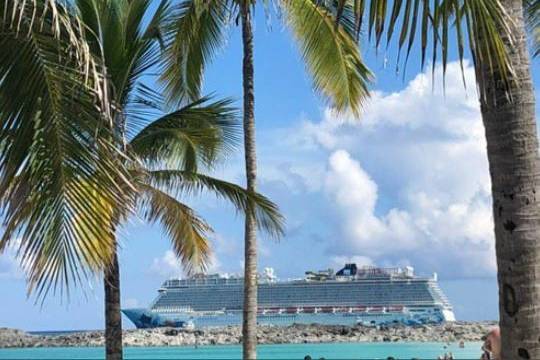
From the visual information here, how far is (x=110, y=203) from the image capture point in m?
5.77

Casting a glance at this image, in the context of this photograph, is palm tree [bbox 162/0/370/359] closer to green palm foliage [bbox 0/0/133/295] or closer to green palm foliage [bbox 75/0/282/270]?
green palm foliage [bbox 75/0/282/270]

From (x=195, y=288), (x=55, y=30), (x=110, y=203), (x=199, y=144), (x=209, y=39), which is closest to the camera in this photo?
(x=55, y=30)

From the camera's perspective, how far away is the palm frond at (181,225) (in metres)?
11.2

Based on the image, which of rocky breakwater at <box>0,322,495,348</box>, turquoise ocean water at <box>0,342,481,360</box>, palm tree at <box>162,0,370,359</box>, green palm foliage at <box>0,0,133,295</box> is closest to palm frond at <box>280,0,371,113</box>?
palm tree at <box>162,0,370,359</box>

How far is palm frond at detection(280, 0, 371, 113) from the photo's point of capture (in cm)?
1226

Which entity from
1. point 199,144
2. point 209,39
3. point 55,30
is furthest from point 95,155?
point 209,39

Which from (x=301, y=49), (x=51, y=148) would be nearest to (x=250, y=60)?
(x=301, y=49)

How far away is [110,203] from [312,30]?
7162 millimetres

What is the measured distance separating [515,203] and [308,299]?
91.5m

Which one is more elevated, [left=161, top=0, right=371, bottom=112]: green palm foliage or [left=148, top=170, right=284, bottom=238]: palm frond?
[left=161, top=0, right=371, bottom=112]: green palm foliage

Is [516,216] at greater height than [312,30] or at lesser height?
lesser

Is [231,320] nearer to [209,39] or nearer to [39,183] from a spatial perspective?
[209,39]

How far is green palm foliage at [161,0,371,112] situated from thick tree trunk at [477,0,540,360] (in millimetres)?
7379

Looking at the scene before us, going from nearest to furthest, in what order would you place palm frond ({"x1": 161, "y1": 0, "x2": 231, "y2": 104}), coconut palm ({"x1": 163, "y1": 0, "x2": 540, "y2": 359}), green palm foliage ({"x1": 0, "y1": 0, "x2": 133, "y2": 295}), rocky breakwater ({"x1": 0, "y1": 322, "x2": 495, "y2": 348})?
1. coconut palm ({"x1": 163, "y1": 0, "x2": 540, "y2": 359})
2. green palm foliage ({"x1": 0, "y1": 0, "x2": 133, "y2": 295})
3. palm frond ({"x1": 161, "y1": 0, "x2": 231, "y2": 104})
4. rocky breakwater ({"x1": 0, "y1": 322, "x2": 495, "y2": 348})
